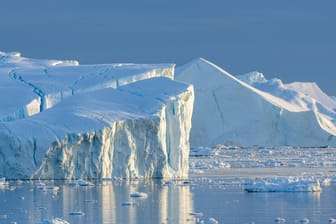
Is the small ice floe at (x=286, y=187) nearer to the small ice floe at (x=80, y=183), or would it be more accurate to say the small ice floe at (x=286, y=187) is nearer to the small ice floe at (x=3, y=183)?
the small ice floe at (x=80, y=183)

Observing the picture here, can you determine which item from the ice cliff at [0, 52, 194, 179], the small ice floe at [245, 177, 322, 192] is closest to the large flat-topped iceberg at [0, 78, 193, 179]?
the ice cliff at [0, 52, 194, 179]

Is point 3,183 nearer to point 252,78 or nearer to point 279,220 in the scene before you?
point 279,220

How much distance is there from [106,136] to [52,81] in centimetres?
437

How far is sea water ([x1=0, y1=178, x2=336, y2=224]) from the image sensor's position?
54.9 feet

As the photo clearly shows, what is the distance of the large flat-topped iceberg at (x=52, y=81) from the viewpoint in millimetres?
26469

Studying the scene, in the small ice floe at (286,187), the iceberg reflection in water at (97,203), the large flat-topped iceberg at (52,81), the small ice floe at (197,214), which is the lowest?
the small ice floe at (197,214)

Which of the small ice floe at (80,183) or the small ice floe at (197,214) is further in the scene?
the small ice floe at (80,183)

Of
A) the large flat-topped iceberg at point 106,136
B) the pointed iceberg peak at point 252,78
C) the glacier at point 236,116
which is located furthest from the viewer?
the pointed iceberg peak at point 252,78

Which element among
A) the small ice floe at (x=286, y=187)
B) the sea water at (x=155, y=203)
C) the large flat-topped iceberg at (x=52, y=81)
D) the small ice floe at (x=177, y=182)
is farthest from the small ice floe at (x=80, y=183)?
the small ice floe at (x=286, y=187)

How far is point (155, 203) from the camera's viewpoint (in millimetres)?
19219

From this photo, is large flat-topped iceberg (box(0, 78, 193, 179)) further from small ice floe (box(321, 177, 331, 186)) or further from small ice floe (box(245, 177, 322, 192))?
small ice floe (box(245, 177, 322, 192))

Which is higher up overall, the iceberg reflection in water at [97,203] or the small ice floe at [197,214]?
the iceberg reflection in water at [97,203]

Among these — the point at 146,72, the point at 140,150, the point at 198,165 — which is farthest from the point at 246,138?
the point at 140,150

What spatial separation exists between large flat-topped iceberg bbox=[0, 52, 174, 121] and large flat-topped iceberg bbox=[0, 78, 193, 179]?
1.36m
